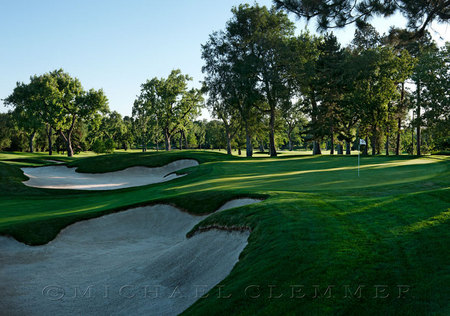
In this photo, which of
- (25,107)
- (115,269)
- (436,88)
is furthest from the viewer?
(25,107)

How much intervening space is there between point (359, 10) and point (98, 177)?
32140 mm

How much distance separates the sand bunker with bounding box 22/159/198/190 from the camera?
103ft

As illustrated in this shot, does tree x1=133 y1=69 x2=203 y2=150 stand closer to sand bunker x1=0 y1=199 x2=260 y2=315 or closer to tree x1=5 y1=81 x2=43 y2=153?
tree x1=5 y1=81 x2=43 y2=153

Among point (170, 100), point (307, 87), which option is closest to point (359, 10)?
point (307, 87)

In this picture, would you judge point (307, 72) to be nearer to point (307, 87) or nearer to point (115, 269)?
point (307, 87)

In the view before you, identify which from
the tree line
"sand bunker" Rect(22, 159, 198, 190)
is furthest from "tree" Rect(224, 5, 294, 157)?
"sand bunker" Rect(22, 159, 198, 190)

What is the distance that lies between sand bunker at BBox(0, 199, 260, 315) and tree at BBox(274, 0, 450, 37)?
838 centimetres

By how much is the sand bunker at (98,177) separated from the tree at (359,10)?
2096 cm

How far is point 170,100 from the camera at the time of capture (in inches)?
2726

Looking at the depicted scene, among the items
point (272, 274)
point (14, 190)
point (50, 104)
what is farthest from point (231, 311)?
point (50, 104)

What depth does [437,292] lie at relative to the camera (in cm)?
479

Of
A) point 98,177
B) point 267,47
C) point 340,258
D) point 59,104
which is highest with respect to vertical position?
point 267,47

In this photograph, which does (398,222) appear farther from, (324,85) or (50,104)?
(50,104)

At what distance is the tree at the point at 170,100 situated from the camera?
69812 millimetres
